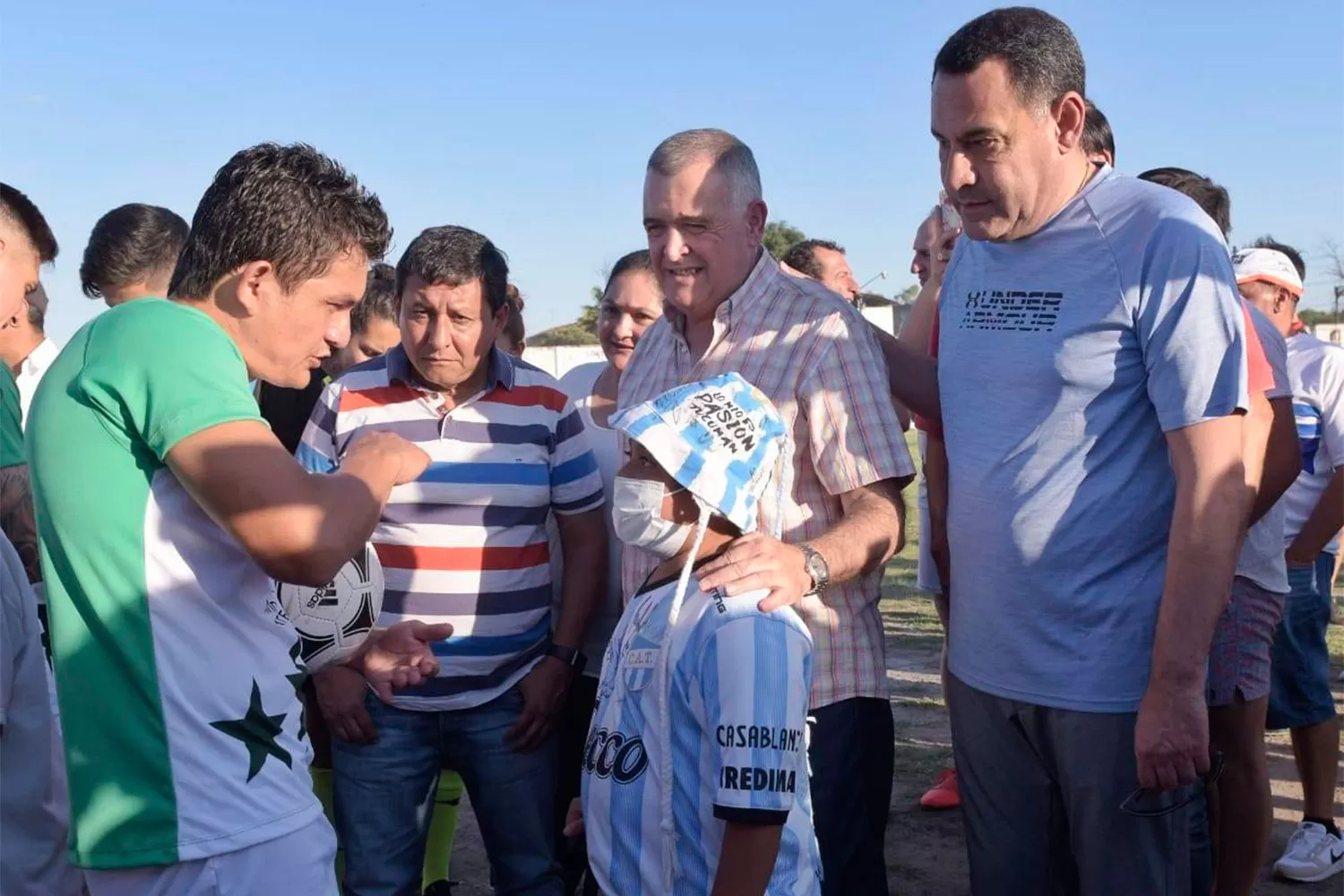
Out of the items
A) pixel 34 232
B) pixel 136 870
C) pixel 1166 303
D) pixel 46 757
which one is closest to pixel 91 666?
pixel 136 870

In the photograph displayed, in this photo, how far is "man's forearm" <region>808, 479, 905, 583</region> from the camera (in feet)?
9.21

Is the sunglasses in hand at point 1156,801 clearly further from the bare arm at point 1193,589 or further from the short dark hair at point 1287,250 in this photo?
the short dark hair at point 1287,250

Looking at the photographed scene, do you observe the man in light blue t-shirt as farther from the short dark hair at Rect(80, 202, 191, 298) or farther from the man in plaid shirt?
the short dark hair at Rect(80, 202, 191, 298)

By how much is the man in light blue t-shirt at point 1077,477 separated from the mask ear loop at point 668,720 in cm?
79

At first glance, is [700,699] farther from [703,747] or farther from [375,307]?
[375,307]

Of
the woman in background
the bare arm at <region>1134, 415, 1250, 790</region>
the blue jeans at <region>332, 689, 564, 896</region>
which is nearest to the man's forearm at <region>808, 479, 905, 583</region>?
the bare arm at <region>1134, 415, 1250, 790</region>

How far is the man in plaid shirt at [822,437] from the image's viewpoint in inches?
117

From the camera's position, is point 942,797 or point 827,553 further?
point 942,797

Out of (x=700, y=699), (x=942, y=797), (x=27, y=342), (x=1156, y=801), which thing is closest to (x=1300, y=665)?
(x=942, y=797)

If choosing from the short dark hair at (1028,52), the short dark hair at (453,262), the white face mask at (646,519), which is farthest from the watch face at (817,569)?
the short dark hair at (453,262)

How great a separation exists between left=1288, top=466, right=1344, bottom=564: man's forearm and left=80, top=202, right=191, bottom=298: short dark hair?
15.0 ft

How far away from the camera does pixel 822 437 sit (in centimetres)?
300

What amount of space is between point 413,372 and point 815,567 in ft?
5.44

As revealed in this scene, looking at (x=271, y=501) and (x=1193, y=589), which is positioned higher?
(x=271, y=501)
